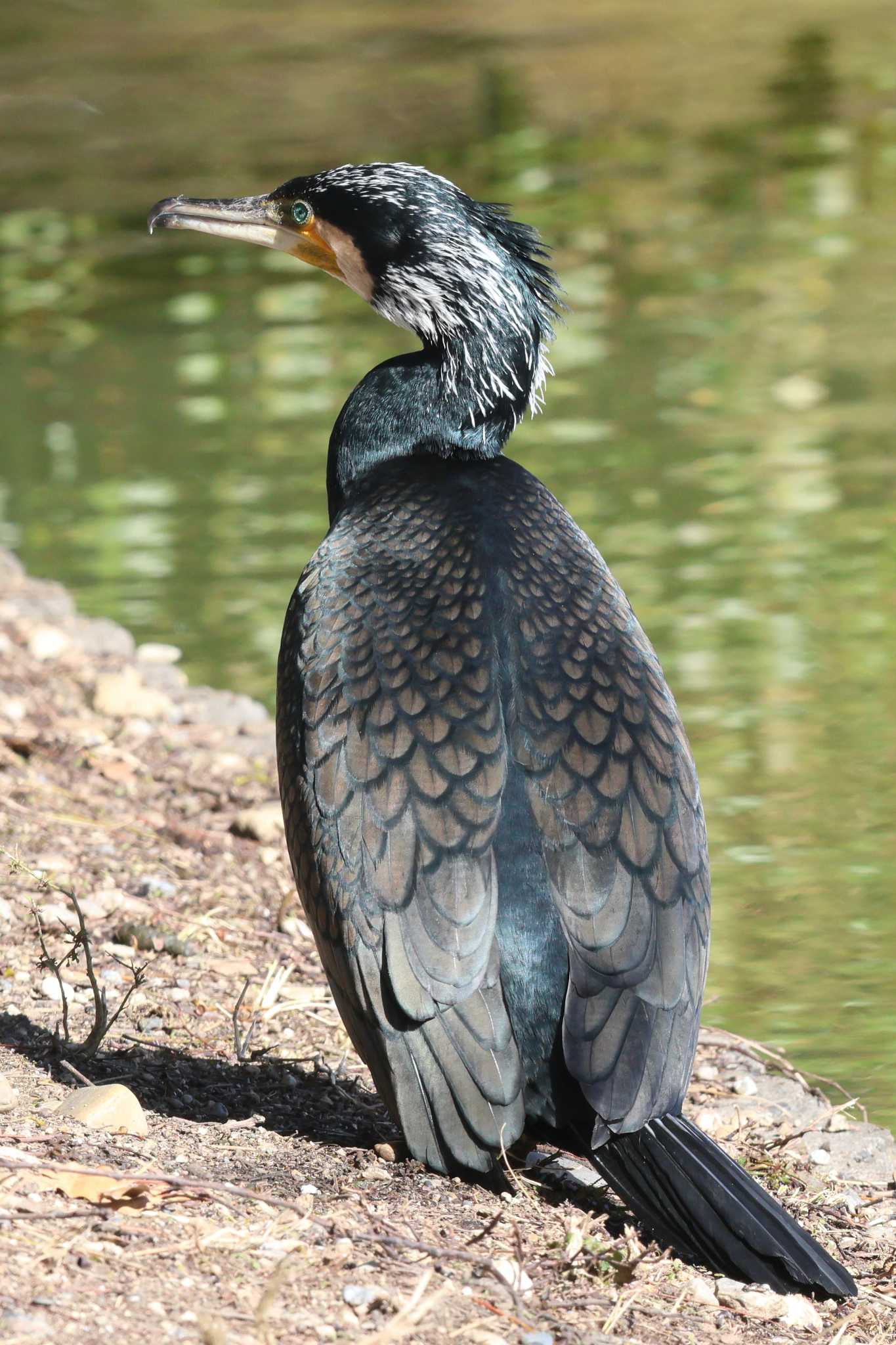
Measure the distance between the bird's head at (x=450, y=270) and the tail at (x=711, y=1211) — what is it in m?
1.67

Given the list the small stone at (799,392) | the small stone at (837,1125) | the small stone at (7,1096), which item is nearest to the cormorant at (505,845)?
the small stone at (7,1096)

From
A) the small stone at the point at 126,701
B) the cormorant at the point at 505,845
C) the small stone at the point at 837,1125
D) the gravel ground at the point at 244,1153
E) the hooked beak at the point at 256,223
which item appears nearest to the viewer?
the gravel ground at the point at 244,1153

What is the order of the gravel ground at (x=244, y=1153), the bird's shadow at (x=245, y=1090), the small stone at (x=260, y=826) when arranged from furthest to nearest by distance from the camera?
the small stone at (x=260, y=826) → the bird's shadow at (x=245, y=1090) → the gravel ground at (x=244, y=1153)

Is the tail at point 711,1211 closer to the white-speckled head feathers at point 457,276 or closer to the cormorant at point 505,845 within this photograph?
the cormorant at point 505,845

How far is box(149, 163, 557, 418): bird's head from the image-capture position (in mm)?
4203

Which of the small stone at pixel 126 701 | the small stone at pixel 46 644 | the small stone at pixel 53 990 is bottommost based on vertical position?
the small stone at pixel 53 990

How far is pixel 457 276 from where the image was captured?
4199 millimetres

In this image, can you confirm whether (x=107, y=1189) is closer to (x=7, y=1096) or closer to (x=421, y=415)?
(x=7, y=1096)

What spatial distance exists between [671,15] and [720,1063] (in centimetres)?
1721

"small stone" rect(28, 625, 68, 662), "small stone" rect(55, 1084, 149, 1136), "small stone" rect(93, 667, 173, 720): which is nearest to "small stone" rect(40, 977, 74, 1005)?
"small stone" rect(55, 1084, 149, 1136)

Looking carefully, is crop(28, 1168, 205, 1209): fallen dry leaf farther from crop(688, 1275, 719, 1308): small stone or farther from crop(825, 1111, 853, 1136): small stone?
crop(825, 1111, 853, 1136): small stone

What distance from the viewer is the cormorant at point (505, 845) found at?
3.18 meters

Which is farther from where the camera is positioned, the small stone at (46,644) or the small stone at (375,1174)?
the small stone at (46,644)

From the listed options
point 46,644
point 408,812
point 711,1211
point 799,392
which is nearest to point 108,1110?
point 408,812
